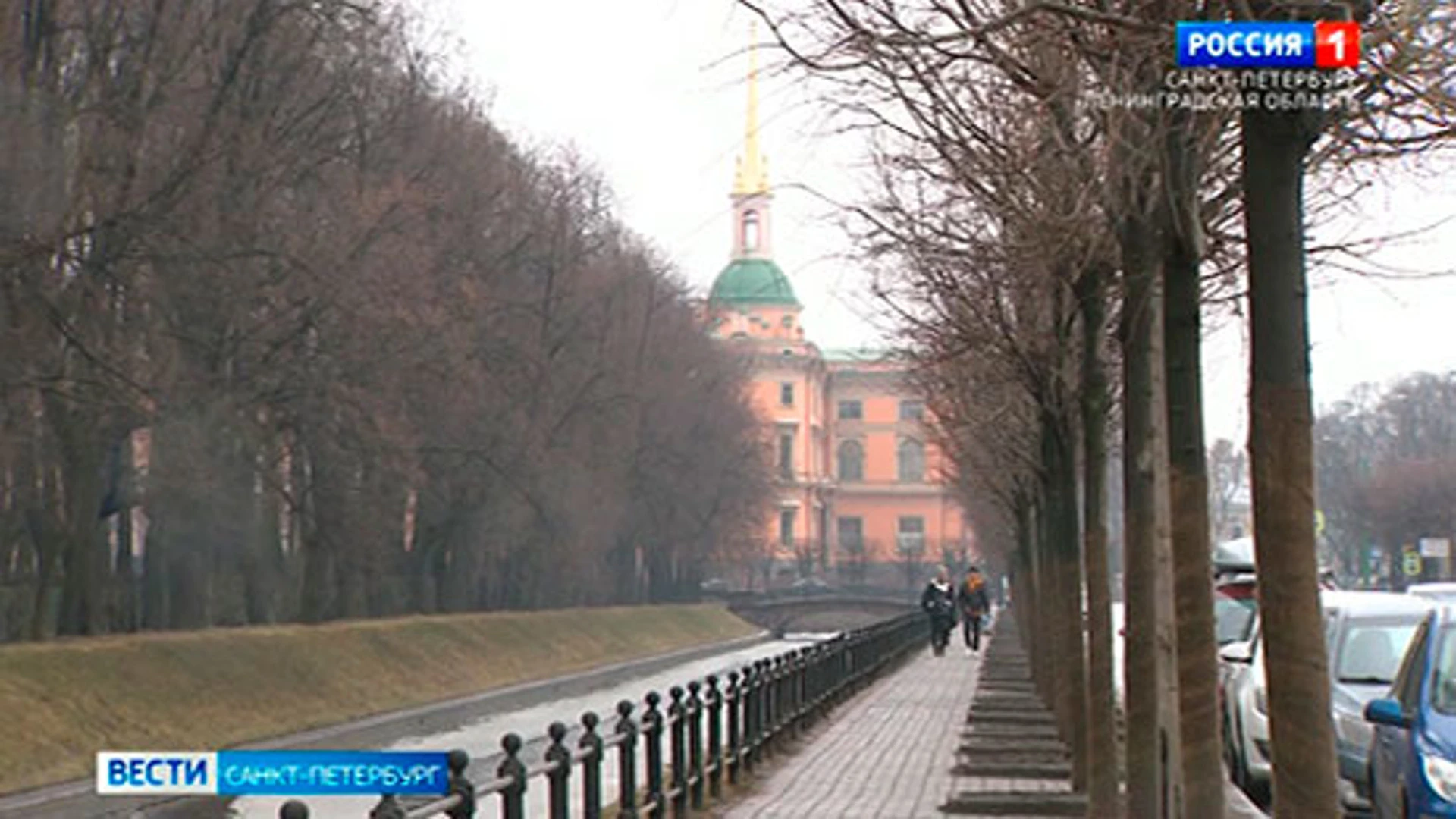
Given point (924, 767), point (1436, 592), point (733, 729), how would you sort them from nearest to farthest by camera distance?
point (733, 729)
point (1436, 592)
point (924, 767)

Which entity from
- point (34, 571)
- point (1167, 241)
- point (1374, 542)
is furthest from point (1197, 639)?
point (1374, 542)

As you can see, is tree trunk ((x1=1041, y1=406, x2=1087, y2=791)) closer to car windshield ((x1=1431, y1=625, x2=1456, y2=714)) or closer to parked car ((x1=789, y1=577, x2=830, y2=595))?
car windshield ((x1=1431, y1=625, x2=1456, y2=714))

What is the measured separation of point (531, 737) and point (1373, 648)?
20.5 metres

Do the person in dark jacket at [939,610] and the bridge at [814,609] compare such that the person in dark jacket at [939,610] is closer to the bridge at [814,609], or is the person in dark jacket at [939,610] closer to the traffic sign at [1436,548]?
the traffic sign at [1436,548]

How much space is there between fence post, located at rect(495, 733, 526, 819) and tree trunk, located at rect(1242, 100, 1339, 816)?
4.09 metres

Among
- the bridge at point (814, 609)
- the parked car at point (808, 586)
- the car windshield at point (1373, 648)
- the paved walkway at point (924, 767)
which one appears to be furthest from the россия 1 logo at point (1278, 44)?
the parked car at point (808, 586)

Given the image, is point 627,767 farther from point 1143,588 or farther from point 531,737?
point 531,737

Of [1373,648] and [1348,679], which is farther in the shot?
[1373,648]

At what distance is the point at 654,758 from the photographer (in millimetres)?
17984

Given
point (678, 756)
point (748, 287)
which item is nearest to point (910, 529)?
point (748, 287)

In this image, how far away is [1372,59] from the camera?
10.1m

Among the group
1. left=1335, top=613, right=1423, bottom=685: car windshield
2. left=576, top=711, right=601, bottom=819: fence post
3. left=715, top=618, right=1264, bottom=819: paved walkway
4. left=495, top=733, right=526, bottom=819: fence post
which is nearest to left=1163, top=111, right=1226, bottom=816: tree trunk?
left=495, top=733, right=526, bottom=819: fence post

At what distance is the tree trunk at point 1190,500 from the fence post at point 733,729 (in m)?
10.6

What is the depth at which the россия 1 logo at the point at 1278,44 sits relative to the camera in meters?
9.33
